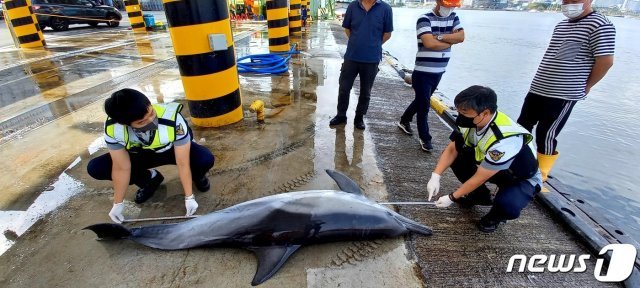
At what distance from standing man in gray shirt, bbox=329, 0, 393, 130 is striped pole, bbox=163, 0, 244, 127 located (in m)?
1.46

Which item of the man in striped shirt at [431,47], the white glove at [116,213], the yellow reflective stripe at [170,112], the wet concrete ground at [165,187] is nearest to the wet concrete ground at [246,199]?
the wet concrete ground at [165,187]

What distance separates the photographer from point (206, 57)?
142 inches

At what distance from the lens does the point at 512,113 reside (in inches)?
233

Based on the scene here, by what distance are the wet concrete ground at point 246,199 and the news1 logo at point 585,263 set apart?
54 millimetres

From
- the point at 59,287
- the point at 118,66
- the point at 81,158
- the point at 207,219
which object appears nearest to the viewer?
the point at 59,287

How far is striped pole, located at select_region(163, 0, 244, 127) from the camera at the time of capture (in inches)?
134

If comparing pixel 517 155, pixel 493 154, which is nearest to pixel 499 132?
pixel 493 154

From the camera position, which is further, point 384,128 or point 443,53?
point 384,128

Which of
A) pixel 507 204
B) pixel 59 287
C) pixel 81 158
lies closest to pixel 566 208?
pixel 507 204

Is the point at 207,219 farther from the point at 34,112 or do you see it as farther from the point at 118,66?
the point at 118,66

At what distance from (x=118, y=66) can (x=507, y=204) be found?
26.8 feet

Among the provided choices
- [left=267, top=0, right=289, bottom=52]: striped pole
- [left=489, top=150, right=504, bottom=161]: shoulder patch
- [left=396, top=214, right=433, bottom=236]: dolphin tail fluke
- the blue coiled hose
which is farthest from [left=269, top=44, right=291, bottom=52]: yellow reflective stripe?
[left=489, top=150, right=504, bottom=161]: shoulder patch

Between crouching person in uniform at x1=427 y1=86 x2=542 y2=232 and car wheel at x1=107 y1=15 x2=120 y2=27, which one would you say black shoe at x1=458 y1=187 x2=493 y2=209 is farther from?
car wheel at x1=107 y1=15 x2=120 y2=27

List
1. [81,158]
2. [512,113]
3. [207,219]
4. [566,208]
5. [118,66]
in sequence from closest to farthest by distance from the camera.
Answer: [207,219] → [566,208] → [81,158] → [512,113] → [118,66]
